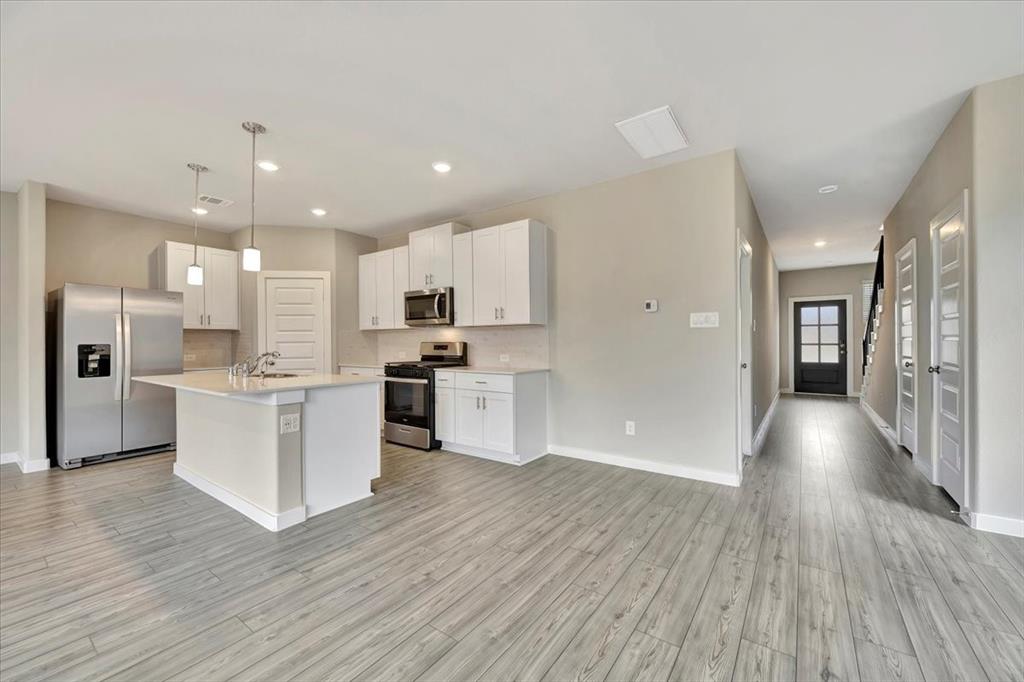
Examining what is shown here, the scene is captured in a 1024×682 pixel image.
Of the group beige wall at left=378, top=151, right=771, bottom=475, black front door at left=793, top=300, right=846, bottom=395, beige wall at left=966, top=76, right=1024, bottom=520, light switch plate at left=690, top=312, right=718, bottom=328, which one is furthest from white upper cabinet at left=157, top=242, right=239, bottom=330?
black front door at left=793, top=300, right=846, bottom=395

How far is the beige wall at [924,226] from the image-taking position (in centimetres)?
284

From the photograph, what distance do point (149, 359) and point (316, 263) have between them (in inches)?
81.9

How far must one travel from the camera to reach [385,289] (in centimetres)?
566

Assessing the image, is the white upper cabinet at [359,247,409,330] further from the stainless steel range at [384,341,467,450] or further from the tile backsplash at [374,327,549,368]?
the stainless steel range at [384,341,467,450]

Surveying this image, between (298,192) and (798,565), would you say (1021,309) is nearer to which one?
(798,565)

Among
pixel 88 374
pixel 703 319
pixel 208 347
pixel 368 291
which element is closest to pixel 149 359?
pixel 88 374

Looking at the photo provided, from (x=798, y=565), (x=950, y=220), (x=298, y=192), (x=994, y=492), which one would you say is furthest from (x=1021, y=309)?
(x=298, y=192)

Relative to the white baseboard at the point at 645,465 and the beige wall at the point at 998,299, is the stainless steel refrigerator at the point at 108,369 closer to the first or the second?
the white baseboard at the point at 645,465

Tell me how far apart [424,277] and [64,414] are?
3624mm

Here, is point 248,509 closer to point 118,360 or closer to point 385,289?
point 118,360

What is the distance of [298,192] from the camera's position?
14.2 feet

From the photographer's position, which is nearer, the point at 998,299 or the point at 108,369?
the point at 998,299

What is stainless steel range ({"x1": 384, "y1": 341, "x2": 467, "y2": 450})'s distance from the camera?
4570 mm

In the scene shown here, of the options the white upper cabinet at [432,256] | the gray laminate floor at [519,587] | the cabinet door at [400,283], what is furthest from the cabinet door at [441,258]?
the gray laminate floor at [519,587]
